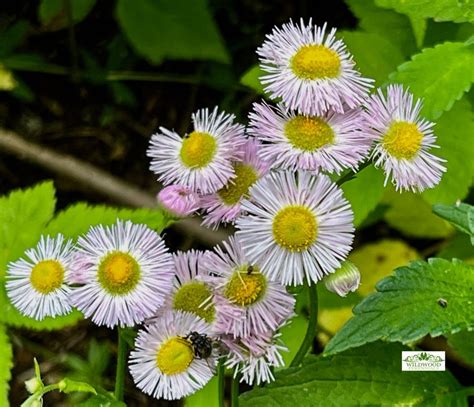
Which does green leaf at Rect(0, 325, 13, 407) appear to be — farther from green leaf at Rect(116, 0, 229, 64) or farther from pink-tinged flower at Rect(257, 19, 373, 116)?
green leaf at Rect(116, 0, 229, 64)

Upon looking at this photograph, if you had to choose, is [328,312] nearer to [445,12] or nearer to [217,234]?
[217,234]

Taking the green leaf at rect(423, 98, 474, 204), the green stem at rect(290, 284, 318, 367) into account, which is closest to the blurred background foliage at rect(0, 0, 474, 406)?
the green leaf at rect(423, 98, 474, 204)

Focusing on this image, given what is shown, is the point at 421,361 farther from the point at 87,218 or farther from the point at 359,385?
the point at 87,218

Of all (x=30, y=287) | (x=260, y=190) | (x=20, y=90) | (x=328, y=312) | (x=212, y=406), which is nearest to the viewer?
(x=260, y=190)

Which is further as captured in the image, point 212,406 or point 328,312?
point 328,312

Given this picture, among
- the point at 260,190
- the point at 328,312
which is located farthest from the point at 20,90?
the point at 260,190

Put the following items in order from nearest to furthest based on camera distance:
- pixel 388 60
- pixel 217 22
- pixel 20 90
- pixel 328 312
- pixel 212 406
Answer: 1. pixel 212 406
2. pixel 388 60
3. pixel 328 312
4. pixel 20 90
5. pixel 217 22
